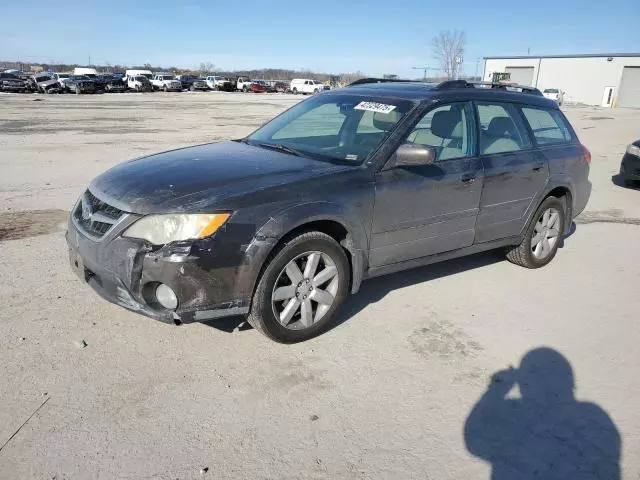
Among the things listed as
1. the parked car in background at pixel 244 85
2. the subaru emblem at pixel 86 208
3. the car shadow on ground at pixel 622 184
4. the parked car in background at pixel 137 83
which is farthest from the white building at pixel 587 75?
the subaru emblem at pixel 86 208

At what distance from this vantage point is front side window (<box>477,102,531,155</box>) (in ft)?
15.7

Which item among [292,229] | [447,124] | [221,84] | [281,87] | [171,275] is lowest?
[281,87]

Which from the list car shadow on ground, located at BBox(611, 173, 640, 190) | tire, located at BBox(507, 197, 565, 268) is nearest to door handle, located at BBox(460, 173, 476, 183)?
tire, located at BBox(507, 197, 565, 268)

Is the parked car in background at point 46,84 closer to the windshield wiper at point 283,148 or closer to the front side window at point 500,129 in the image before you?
the windshield wiper at point 283,148

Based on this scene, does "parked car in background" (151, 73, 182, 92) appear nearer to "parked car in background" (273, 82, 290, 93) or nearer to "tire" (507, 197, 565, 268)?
"parked car in background" (273, 82, 290, 93)

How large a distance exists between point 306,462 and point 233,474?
358 millimetres

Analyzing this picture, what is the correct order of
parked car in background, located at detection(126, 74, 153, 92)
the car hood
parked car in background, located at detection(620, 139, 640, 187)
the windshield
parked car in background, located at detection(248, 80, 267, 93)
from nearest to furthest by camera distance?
the car hood
the windshield
parked car in background, located at detection(620, 139, 640, 187)
parked car in background, located at detection(126, 74, 153, 92)
parked car in background, located at detection(248, 80, 267, 93)

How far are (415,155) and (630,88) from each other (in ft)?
218

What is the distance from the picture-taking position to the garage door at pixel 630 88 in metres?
58.8

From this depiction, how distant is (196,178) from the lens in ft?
12.0

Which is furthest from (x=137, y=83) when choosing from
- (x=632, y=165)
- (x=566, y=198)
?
(x=566, y=198)

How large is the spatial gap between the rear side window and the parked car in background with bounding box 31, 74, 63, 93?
4414cm

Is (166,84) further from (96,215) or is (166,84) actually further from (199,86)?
(96,215)

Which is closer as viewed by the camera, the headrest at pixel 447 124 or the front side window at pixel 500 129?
the headrest at pixel 447 124
